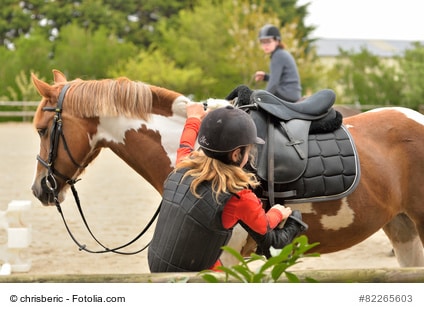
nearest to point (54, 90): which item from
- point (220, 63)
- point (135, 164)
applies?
point (135, 164)

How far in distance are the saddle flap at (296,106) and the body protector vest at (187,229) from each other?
1.10 meters

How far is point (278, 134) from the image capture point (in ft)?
11.4

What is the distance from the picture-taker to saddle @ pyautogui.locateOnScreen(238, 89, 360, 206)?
3363 mm

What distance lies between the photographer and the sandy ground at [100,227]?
6.18 meters

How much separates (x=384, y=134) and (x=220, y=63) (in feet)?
106

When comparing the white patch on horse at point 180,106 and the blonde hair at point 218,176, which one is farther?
the white patch on horse at point 180,106

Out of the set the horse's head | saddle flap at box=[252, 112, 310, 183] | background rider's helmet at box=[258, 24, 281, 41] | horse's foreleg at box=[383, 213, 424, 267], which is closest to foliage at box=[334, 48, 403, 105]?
background rider's helmet at box=[258, 24, 281, 41]

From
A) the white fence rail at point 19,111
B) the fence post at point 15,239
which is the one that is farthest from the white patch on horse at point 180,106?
the white fence rail at point 19,111

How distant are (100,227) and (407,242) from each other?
4697 millimetres

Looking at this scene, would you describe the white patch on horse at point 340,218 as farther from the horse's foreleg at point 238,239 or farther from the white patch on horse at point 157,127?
the white patch on horse at point 157,127

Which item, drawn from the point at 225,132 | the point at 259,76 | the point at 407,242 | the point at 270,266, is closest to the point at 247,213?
the point at 225,132

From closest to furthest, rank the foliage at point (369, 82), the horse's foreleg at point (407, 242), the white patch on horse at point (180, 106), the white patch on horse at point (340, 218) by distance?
the white patch on horse at point (340, 218) → the white patch on horse at point (180, 106) → the horse's foreleg at point (407, 242) → the foliage at point (369, 82)

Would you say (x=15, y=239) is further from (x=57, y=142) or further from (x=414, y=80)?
(x=414, y=80)

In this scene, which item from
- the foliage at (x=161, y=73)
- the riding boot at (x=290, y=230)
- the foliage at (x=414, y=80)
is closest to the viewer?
the riding boot at (x=290, y=230)
